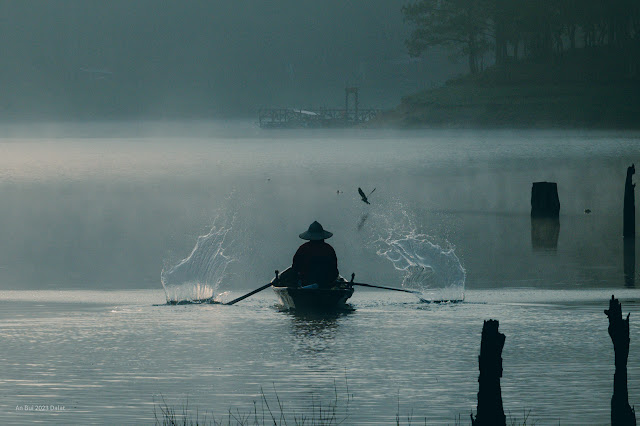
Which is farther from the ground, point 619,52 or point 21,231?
point 619,52

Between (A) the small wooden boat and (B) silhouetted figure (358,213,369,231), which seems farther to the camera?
(B) silhouetted figure (358,213,369,231)

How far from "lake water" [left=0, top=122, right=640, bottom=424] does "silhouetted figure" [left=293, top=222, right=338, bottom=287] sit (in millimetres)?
805

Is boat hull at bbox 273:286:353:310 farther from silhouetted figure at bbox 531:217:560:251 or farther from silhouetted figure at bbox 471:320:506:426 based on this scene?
silhouetted figure at bbox 531:217:560:251

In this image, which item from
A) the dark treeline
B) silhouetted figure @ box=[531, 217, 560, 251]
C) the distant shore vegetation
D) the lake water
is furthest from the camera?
the dark treeline

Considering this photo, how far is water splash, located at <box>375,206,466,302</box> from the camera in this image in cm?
2991

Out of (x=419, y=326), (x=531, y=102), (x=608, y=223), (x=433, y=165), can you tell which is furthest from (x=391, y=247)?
(x=531, y=102)

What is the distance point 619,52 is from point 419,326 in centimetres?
Answer: 12593

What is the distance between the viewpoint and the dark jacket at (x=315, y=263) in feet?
86.4

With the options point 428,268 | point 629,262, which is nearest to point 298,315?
point 428,268

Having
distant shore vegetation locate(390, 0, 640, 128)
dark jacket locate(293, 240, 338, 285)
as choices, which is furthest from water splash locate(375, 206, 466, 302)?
distant shore vegetation locate(390, 0, 640, 128)

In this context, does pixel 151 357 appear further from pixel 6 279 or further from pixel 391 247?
pixel 391 247

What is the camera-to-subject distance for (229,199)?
64375 millimetres

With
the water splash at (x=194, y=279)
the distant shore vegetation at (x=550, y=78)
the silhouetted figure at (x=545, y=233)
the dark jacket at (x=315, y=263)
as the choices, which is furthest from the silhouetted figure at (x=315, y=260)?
the distant shore vegetation at (x=550, y=78)

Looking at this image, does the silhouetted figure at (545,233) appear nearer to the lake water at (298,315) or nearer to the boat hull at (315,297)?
the lake water at (298,315)
